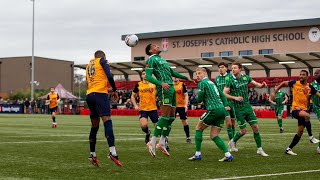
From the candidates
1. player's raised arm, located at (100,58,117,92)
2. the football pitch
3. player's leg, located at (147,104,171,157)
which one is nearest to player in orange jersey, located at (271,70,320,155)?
the football pitch

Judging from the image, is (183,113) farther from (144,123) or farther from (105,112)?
(105,112)

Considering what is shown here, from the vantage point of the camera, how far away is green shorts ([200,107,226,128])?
12164mm

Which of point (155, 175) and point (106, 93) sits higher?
point (106, 93)

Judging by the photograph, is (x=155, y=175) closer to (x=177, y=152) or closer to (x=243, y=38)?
(x=177, y=152)

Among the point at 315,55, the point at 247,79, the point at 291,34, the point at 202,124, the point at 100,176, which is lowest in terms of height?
the point at 100,176

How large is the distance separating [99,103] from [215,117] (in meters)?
2.55

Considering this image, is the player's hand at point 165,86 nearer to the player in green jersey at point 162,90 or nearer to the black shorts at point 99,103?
the player in green jersey at point 162,90

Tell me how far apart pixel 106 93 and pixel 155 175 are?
2.24m

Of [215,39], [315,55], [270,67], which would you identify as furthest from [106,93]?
[215,39]

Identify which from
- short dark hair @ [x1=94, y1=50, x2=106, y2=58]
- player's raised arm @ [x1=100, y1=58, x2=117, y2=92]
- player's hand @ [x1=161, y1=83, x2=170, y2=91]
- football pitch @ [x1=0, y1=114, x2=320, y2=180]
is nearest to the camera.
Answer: football pitch @ [x1=0, y1=114, x2=320, y2=180]

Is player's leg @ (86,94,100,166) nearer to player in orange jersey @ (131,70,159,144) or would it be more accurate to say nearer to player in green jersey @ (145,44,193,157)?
player in green jersey @ (145,44,193,157)

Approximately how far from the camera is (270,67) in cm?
4881

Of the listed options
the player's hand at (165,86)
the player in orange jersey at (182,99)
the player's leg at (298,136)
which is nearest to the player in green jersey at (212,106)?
the player's hand at (165,86)

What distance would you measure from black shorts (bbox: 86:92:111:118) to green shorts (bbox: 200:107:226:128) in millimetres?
2204
